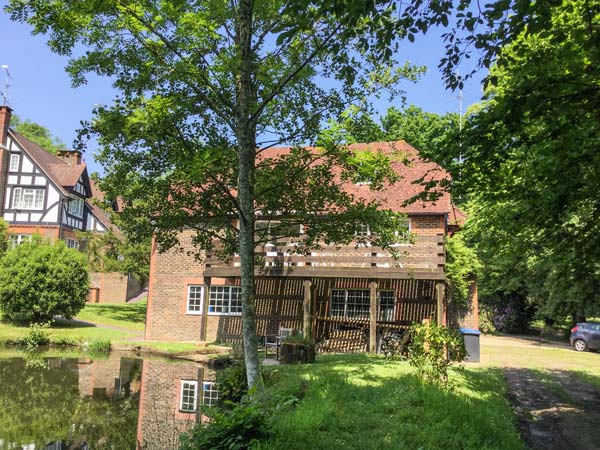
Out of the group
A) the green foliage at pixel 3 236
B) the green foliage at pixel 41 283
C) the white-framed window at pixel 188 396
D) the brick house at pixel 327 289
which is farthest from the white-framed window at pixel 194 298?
the green foliage at pixel 3 236

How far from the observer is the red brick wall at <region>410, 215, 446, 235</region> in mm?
18359

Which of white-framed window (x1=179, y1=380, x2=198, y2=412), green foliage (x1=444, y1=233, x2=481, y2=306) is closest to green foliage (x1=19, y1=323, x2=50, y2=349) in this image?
white-framed window (x1=179, y1=380, x2=198, y2=412)

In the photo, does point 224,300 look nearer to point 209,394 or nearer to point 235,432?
point 209,394

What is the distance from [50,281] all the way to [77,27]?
1645 centimetres

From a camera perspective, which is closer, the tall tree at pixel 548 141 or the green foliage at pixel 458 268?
the tall tree at pixel 548 141

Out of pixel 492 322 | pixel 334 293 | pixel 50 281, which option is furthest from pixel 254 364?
pixel 492 322

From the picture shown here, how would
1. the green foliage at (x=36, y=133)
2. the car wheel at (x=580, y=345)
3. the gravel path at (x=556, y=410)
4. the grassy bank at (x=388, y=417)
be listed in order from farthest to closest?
the green foliage at (x=36, y=133)
the car wheel at (x=580, y=345)
the gravel path at (x=556, y=410)
the grassy bank at (x=388, y=417)

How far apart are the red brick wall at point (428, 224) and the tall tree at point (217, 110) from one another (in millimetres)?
7727

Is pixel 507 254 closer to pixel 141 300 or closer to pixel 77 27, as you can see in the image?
pixel 77 27

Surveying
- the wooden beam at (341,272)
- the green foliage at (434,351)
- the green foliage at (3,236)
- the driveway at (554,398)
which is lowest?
the driveway at (554,398)

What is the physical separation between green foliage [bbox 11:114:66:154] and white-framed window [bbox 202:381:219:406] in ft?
178

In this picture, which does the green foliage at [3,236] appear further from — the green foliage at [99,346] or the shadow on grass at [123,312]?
the green foliage at [99,346]

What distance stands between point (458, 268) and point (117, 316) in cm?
1927

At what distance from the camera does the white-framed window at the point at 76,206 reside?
35.8m
